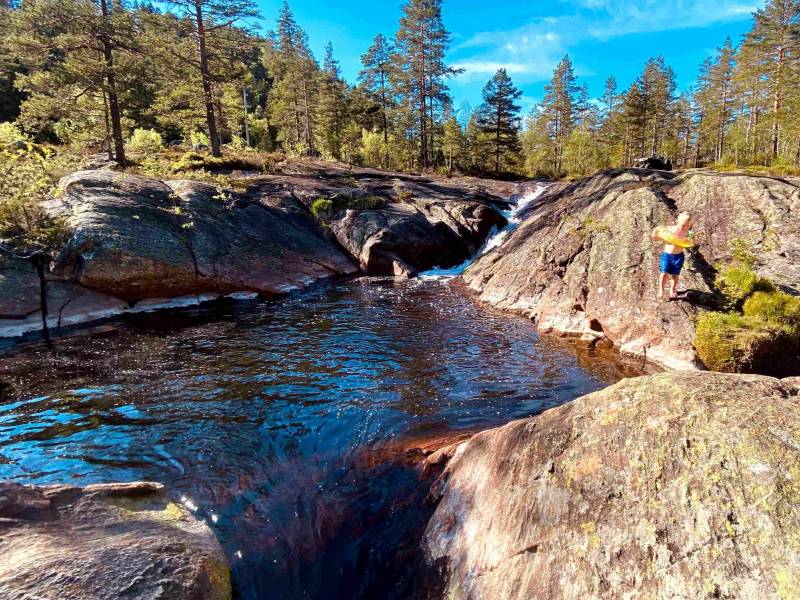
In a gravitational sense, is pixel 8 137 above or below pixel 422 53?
below

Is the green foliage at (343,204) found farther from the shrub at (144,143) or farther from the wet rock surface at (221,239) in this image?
the shrub at (144,143)

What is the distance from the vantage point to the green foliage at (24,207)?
12117mm

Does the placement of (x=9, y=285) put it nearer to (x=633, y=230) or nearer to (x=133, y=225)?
(x=133, y=225)

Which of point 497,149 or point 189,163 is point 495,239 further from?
point 497,149

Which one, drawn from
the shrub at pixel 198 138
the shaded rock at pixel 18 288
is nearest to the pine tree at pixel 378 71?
the shrub at pixel 198 138

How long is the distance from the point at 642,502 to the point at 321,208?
22.3m

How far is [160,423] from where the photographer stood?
6.82 m

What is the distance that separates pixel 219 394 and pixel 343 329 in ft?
15.4

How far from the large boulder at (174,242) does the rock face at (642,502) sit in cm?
1375

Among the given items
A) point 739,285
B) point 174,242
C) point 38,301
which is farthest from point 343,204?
point 739,285

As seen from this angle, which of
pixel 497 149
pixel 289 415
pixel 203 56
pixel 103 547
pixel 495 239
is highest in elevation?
pixel 203 56

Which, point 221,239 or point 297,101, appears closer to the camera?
point 221,239

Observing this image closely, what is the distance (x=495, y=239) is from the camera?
2294 cm

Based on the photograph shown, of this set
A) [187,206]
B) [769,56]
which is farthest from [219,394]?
[769,56]
